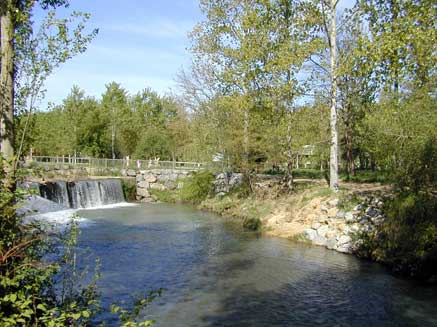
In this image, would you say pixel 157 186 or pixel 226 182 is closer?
pixel 226 182

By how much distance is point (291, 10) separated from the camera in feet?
71.5

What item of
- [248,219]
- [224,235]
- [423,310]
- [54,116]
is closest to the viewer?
[423,310]

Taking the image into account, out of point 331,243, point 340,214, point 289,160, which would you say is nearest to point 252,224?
point 289,160

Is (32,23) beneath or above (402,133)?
above

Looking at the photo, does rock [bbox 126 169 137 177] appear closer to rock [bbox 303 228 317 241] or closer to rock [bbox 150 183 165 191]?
rock [bbox 150 183 165 191]

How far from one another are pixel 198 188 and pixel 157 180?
4.43m

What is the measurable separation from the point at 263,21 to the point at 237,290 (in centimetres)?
1512

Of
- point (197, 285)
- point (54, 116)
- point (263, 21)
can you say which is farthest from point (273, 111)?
point (54, 116)

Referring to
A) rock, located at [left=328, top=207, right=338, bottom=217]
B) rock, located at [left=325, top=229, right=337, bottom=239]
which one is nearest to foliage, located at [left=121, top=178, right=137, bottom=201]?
rock, located at [left=328, top=207, right=338, bottom=217]

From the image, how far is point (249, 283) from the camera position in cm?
1109

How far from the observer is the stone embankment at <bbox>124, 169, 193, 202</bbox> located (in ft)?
106

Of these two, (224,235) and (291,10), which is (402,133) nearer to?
(224,235)

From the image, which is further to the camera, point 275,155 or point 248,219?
point 275,155

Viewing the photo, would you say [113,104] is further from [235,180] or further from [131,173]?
[235,180]
